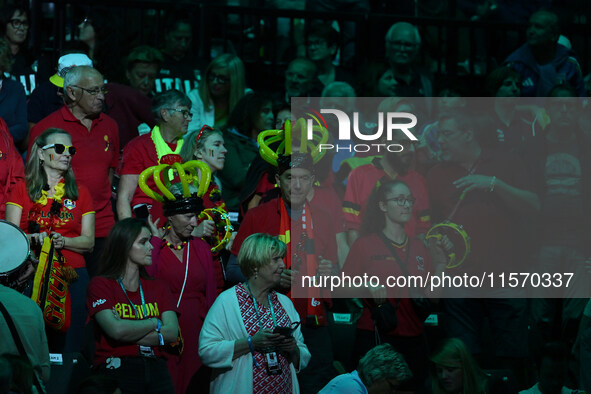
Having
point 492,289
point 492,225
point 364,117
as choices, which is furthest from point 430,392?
point 364,117

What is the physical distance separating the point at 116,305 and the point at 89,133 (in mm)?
1902

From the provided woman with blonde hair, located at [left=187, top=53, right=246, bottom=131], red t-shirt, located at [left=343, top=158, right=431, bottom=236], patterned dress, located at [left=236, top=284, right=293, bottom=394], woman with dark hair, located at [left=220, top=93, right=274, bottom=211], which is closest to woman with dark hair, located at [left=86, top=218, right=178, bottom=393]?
patterned dress, located at [left=236, top=284, right=293, bottom=394]

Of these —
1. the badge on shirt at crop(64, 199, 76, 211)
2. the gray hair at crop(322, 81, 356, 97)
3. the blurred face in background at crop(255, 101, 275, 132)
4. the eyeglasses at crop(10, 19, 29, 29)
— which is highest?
the eyeglasses at crop(10, 19, 29, 29)

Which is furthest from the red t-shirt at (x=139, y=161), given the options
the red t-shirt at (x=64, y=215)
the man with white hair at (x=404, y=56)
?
the man with white hair at (x=404, y=56)

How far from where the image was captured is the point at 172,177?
24.1ft

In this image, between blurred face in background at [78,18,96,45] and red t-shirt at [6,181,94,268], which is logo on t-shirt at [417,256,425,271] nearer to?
red t-shirt at [6,181,94,268]

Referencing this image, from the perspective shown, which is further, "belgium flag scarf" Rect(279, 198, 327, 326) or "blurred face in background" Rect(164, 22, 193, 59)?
"blurred face in background" Rect(164, 22, 193, 59)

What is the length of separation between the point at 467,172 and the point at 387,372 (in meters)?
2.51

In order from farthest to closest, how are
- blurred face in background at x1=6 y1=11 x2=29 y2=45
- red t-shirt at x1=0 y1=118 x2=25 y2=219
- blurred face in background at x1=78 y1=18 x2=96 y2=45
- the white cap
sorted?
blurred face in background at x1=78 y1=18 x2=96 y2=45 → blurred face in background at x1=6 y1=11 x2=29 y2=45 → the white cap → red t-shirt at x1=0 y1=118 x2=25 y2=219

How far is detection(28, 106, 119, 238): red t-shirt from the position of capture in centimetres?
744

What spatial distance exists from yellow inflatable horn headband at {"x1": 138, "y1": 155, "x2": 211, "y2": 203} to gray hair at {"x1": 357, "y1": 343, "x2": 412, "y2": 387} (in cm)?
170

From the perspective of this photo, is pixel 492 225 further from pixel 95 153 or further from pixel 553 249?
pixel 95 153

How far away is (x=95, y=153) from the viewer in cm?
759

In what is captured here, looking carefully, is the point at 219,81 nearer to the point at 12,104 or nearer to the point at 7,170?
the point at 12,104
